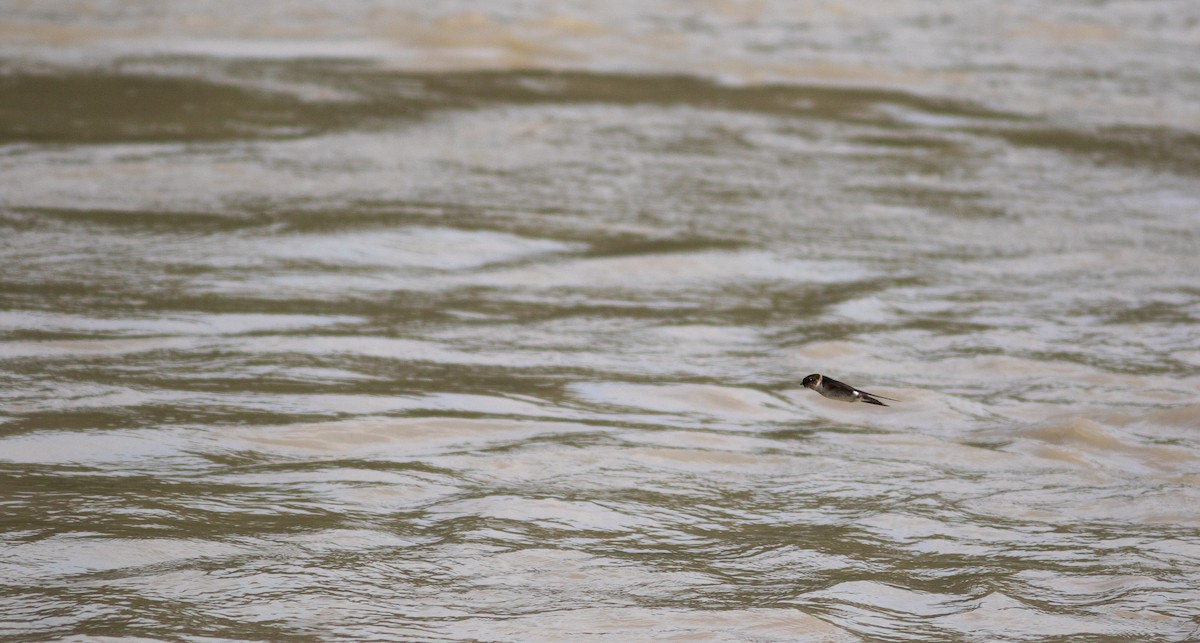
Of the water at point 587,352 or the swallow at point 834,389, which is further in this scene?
the swallow at point 834,389

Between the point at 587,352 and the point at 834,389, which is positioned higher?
the point at 834,389

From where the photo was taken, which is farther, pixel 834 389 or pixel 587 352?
pixel 587 352

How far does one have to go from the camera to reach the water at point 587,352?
2.88m

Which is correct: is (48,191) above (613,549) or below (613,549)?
above

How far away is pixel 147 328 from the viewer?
4.43 m

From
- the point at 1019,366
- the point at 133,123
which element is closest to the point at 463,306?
the point at 1019,366

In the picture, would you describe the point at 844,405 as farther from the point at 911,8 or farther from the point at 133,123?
the point at 911,8

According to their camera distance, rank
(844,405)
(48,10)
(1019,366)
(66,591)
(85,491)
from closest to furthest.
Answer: (66,591) < (85,491) < (844,405) < (1019,366) < (48,10)

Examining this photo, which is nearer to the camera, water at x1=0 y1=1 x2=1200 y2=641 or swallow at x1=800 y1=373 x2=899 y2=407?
water at x1=0 y1=1 x2=1200 y2=641

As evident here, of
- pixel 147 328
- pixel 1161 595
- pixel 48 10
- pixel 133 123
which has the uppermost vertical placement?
pixel 48 10

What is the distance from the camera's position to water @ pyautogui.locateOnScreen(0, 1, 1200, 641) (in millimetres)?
2883

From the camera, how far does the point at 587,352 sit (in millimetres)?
4508

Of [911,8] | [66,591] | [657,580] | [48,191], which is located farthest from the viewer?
[911,8]

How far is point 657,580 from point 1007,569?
2.41 feet
